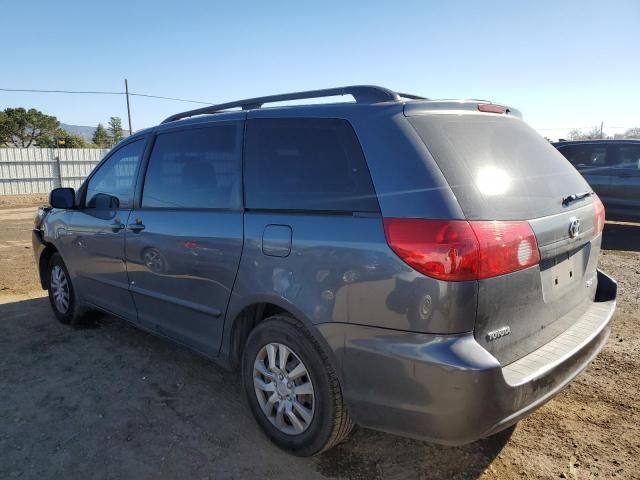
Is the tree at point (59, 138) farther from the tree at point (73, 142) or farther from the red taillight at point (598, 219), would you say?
the red taillight at point (598, 219)

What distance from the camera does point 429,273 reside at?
6.54 feet

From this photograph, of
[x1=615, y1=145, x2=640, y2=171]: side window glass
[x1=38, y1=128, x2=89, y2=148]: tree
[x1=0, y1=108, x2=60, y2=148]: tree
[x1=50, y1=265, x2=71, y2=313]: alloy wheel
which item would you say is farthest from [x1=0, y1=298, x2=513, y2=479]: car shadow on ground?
[x1=0, y1=108, x2=60, y2=148]: tree

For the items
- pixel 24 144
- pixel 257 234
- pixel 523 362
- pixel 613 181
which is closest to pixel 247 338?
pixel 257 234

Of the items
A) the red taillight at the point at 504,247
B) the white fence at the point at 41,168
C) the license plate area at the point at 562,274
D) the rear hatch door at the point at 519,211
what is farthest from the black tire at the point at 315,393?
the white fence at the point at 41,168

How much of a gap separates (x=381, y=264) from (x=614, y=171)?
877cm

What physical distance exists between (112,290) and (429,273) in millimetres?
2953

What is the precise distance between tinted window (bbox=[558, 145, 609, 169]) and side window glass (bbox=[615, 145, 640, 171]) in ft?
0.70

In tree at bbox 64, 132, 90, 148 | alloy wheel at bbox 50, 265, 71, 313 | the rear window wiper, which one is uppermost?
tree at bbox 64, 132, 90, 148

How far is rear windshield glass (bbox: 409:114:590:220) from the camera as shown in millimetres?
2111

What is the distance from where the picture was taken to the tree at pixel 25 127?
4481 centimetres

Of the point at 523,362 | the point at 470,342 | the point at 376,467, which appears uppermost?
the point at 470,342

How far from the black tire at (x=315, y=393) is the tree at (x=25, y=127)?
5137 centimetres

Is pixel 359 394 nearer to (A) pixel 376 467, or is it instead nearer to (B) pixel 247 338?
(A) pixel 376 467

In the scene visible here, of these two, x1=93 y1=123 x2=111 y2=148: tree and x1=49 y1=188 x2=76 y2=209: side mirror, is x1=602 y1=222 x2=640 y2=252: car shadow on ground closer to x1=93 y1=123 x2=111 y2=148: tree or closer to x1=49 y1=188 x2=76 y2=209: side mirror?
x1=49 y1=188 x2=76 y2=209: side mirror
